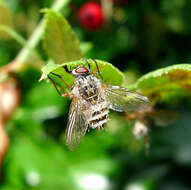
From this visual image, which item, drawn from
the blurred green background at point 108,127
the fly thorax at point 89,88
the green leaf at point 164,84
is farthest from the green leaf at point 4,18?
the green leaf at point 164,84

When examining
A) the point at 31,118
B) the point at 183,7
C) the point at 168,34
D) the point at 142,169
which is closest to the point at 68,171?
the point at 31,118

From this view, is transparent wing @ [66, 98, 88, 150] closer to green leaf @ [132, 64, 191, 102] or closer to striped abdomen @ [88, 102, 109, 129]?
striped abdomen @ [88, 102, 109, 129]

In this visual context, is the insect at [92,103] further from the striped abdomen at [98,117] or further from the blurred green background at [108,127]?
the blurred green background at [108,127]

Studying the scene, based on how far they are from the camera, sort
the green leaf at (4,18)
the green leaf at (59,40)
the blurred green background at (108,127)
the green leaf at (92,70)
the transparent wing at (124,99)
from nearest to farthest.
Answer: the green leaf at (92,70)
the green leaf at (59,40)
the transparent wing at (124,99)
the green leaf at (4,18)
the blurred green background at (108,127)

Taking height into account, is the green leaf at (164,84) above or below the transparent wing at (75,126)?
above

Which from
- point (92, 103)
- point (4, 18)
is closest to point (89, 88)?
point (92, 103)

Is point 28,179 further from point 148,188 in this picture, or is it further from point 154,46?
point 154,46
